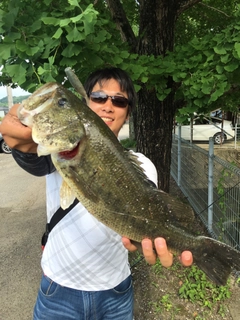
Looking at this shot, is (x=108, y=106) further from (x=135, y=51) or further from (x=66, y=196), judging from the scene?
(x=135, y=51)

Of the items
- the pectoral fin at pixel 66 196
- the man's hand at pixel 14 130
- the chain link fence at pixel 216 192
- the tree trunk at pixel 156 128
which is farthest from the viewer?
the tree trunk at pixel 156 128

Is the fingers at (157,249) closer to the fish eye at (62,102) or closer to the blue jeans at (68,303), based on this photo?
the blue jeans at (68,303)

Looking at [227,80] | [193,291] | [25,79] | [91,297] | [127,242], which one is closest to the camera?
[127,242]

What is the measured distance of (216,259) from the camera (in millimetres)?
1729

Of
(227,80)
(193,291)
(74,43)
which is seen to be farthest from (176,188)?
(74,43)

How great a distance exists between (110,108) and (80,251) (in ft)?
3.11

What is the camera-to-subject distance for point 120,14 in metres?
4.58

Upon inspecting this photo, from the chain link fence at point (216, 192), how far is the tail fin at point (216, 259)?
217 cm

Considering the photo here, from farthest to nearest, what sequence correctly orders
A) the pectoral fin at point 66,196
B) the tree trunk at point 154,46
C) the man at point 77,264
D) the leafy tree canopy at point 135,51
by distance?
the tree trunk at point 154,46
the leafy tree canopy at point 135,51
the man at point 77,264
the pectoral fin at point 66,196

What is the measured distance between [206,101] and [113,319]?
97.3 inches

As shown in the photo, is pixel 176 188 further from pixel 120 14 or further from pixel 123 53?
pixel 123 53

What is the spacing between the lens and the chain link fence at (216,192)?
4.08m

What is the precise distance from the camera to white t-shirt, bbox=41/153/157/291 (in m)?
1.89

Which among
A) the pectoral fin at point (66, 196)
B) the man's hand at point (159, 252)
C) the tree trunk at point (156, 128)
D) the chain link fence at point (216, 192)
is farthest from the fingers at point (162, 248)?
the tree trunk at point (156, 128)
